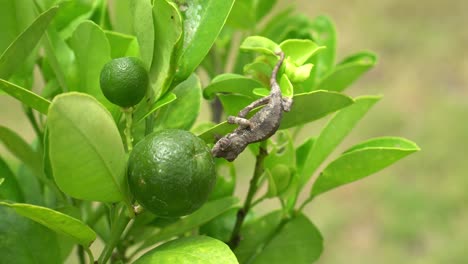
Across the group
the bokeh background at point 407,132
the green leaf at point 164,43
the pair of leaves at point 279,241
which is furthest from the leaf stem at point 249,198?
the bokeh background at point 407,132

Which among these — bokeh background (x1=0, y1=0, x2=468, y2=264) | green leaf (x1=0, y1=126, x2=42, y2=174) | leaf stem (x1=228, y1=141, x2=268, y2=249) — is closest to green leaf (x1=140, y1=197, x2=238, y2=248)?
leaf stem (x1=228, y1=141, x2=268, y2=249)

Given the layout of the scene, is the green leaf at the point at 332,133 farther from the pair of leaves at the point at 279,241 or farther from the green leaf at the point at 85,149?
the green leaf at the point at 85,149

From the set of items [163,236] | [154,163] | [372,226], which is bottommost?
[372,226]

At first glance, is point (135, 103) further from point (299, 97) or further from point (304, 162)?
point (304, 162)

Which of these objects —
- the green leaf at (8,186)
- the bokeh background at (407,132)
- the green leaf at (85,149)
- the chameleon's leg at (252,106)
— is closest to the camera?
the green leaf at (85,149)

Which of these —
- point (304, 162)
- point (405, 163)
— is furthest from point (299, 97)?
point (405, 163)

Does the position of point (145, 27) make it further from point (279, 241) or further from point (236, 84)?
point (279, 241)
